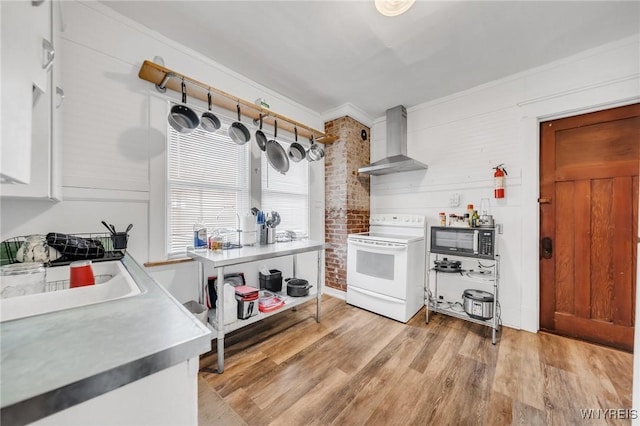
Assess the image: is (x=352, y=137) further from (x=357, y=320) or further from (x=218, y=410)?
(x=218, y=410)

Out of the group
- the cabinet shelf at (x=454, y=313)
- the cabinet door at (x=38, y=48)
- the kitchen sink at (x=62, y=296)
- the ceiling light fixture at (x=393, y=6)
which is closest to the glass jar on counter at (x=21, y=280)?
the kitchen sink at (x=62, y=296)

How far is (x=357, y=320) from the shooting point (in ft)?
8.84

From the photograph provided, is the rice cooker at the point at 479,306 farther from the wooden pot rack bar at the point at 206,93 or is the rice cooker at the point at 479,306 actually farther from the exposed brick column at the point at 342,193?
the wooden pot rack bar at the point at 206,93

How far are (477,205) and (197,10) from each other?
328cm

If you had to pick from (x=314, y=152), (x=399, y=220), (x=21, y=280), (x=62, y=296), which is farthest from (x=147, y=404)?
(x=399, y=220)

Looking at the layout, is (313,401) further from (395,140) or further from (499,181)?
(395,140)

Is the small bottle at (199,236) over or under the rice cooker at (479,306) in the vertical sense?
over

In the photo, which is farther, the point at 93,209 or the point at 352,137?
Result: the point at 352,137

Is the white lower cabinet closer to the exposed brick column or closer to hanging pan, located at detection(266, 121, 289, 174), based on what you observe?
hanging pan, located at detection(266, 121, 289, 174)

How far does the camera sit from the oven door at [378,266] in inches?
104

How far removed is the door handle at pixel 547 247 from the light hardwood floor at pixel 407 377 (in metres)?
0.79

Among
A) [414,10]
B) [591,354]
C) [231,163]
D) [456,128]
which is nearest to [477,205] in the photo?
[456,128]

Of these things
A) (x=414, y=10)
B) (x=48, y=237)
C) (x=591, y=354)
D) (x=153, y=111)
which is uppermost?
(x=414, y=10)

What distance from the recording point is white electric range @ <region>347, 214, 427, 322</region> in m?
2.64
